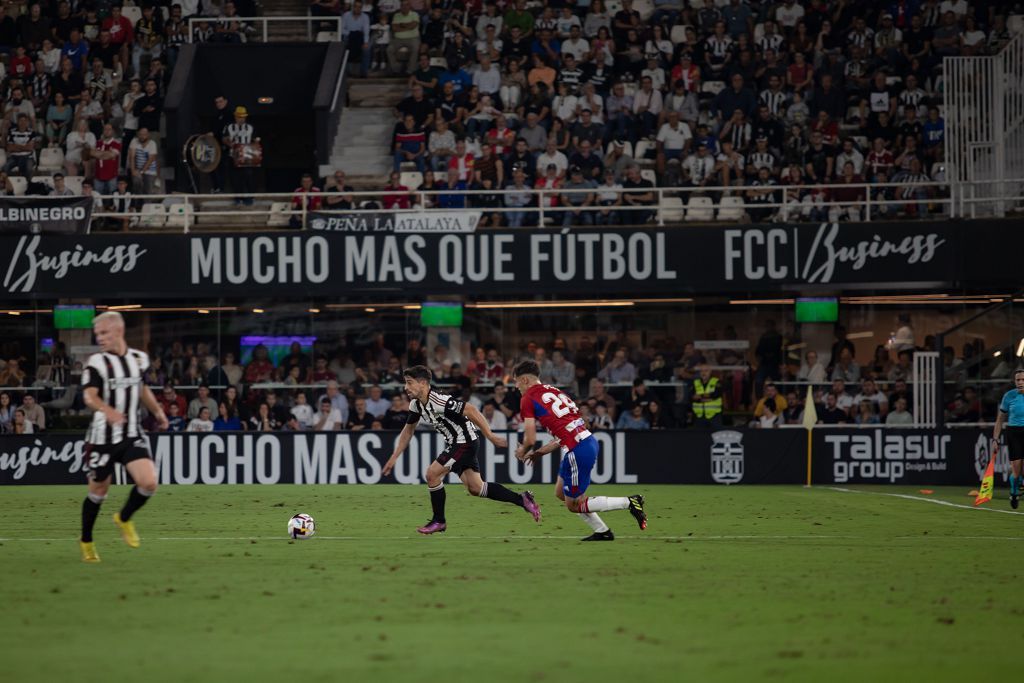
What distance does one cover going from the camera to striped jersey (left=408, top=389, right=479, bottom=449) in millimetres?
15359

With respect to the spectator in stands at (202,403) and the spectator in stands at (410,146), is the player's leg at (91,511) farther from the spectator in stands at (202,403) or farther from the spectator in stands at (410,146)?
the spectator in stands at (410,146)

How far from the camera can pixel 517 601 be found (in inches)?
381

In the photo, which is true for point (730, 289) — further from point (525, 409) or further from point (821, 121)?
point (525, 409)

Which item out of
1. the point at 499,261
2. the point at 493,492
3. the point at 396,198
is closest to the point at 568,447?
the point at 493,492

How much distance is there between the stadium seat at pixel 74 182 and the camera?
97.5ft

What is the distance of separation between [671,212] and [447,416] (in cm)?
1408

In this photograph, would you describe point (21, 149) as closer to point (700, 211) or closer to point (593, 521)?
point (700, 211)

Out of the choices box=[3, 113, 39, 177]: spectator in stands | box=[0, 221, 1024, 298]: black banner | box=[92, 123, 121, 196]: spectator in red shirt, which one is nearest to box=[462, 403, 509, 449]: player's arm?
box=[0, 221, 1024, 298]: black banner

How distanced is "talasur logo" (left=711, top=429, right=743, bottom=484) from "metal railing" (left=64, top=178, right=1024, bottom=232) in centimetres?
463

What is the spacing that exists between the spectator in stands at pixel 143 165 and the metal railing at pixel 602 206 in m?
0.35

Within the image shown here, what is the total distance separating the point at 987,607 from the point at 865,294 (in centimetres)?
2056

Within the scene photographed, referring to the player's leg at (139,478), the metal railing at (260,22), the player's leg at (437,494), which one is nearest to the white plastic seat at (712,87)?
the metal railing at (260,22)

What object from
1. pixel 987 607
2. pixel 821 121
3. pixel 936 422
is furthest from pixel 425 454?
pixel 987 607

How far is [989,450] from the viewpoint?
24.4m
